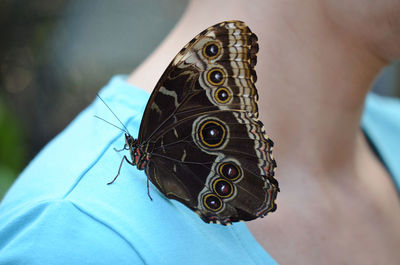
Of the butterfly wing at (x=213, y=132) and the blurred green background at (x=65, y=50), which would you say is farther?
the blurred green background at (x=65, y=50)

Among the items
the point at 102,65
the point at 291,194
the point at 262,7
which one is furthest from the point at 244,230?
the point at 102,65

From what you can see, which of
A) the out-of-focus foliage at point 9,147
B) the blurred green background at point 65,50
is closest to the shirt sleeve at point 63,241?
the out-of-focus foliage at point 9,147

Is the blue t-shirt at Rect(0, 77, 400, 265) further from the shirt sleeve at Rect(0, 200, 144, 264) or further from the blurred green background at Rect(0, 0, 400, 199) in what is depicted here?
the blurred green background at Rect(0, 0, 400, 199)

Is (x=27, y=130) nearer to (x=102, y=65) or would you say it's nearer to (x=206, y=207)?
(x=102, y=65)

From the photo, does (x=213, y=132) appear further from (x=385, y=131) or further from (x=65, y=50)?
(x=65, y=50)

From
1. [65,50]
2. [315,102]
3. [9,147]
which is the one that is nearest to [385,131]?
[315,102]

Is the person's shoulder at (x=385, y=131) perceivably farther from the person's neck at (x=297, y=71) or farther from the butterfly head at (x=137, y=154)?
the butterfly head at (x=137, y=154)

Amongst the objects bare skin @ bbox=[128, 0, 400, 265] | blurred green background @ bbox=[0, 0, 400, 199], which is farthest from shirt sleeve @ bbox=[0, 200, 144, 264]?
blurred green background @ bbox=[0, 0, 400, 199]
